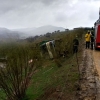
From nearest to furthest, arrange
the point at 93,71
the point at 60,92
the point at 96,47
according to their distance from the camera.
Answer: the point at 60,92
the point at 93,71
the point at 96,47

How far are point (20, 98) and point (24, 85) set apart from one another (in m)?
0.76

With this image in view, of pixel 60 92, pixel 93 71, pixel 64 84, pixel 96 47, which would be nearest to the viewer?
pixel 60 92

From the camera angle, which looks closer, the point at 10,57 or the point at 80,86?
the point at 80,86

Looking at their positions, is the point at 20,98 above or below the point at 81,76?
below

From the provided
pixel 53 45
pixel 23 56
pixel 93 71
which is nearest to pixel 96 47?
pixel 53 45

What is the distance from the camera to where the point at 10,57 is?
1414 centimetres

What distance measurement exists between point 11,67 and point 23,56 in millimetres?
1183

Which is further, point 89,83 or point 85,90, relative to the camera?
point 89,83

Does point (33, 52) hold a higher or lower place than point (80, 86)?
higher

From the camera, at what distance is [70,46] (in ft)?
94.3

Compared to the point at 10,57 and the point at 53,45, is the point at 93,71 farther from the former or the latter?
the point at 53,45

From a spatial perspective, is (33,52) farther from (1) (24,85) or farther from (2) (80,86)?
(2) (80,86)

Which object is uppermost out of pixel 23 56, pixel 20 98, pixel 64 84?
pixel 23 56

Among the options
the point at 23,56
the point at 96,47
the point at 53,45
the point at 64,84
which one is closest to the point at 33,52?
the point at 23,56
